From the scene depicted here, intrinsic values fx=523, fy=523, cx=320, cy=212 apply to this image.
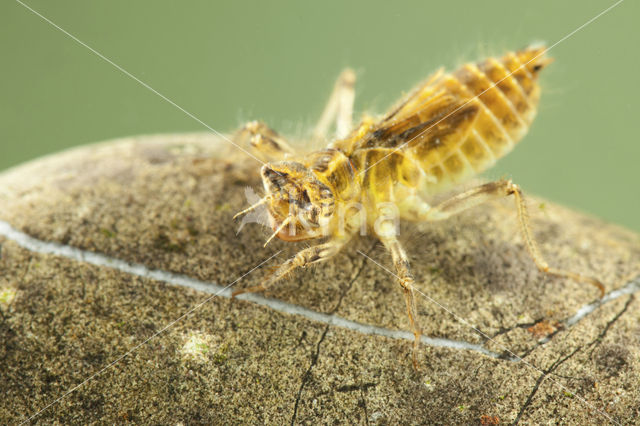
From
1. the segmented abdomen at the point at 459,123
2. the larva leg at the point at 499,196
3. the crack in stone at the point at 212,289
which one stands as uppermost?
the segmented abdomen at the point at 459,123

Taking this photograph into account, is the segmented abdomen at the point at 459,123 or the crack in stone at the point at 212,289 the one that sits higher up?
the segmented abdomen at the point at 459,123

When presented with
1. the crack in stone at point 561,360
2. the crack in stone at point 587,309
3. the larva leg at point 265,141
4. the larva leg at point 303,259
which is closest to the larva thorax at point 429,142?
the larva leg at point 303,259

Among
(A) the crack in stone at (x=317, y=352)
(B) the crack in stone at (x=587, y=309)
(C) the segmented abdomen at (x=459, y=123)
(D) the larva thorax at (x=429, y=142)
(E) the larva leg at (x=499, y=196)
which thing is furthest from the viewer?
(C) the segmented abdomen at (x=459, y=123)

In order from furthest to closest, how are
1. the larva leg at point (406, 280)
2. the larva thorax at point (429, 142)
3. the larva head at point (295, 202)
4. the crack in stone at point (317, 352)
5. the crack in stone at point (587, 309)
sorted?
the larva thorax at point (429, 142) → the larva head at point (295, 202) → the crack in stone at point (587, 309) → the larva leg at point (406, 280) → the crack in stone at point (317, 352)

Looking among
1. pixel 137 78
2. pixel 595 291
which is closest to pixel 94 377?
pixel 137 78

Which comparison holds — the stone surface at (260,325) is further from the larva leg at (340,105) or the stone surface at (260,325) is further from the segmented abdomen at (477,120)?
the larva leg at (340,105)

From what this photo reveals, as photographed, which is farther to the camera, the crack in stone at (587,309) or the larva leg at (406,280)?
the crack in stone at (587,309)

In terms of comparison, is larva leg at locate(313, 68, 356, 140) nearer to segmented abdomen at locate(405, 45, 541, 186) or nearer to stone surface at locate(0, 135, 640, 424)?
segmented abdomen at locate(405, 45, 541, 186)
